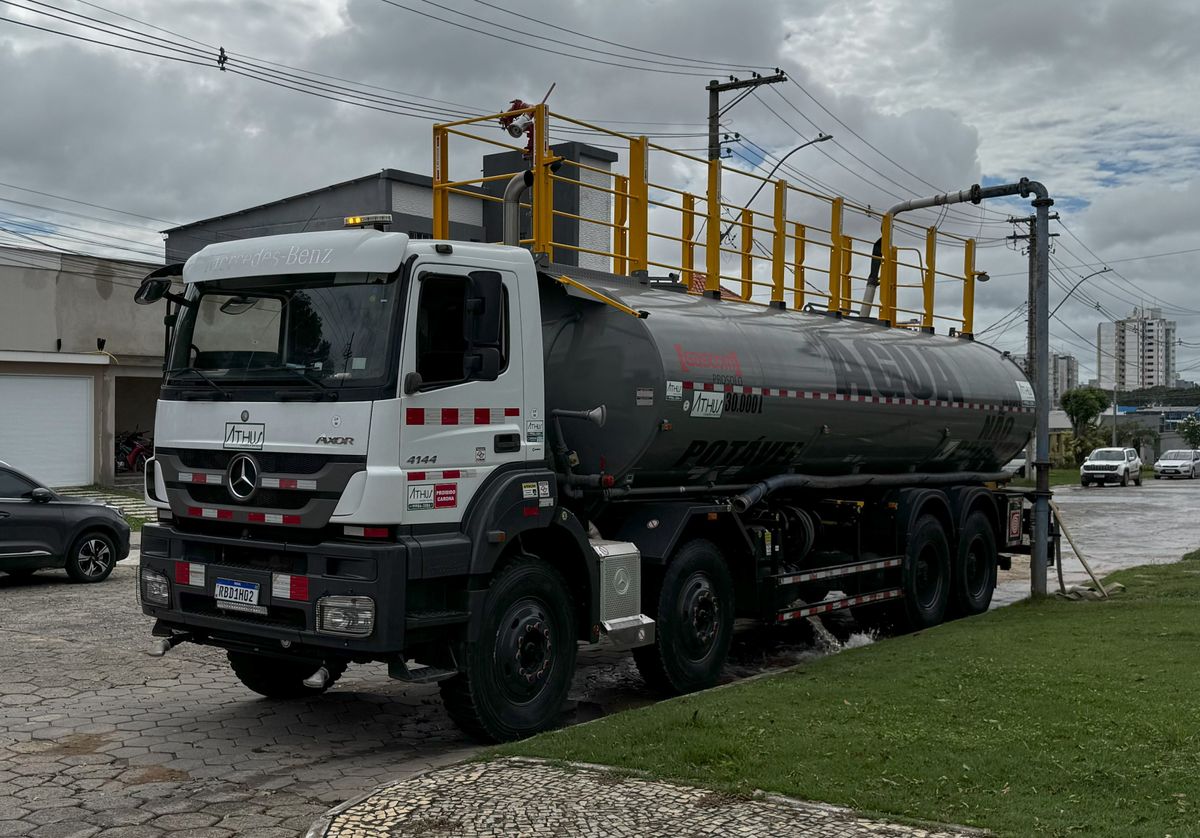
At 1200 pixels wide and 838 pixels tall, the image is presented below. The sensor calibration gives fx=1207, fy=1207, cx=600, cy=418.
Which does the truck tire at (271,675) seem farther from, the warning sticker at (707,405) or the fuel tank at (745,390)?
the warning sticker at (707,405)

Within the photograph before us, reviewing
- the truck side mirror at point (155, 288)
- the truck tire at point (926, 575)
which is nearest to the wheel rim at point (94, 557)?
the truck side mirror at point (155, 288)

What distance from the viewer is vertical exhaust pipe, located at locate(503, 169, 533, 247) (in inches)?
356

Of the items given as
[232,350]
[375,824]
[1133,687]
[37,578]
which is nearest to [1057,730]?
[1133,687]

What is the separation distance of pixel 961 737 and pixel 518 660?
2.71m

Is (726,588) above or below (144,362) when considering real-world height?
below

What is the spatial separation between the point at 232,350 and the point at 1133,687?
6395 mm

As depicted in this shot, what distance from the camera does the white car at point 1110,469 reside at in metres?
48.3

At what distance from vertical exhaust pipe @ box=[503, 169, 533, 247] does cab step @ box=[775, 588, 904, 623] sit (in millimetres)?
3970

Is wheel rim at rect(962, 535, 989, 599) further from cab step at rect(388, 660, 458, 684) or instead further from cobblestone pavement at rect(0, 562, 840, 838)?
cab step at rect(388, 660, 458, 684)

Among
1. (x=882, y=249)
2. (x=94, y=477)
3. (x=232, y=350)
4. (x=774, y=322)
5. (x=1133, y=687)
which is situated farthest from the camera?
(x=94, y=477)

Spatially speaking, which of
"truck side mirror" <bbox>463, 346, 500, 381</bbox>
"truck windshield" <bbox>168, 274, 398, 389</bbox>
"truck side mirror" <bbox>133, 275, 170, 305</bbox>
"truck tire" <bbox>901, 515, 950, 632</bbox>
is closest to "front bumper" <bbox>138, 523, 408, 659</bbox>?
"truck windshield" <bbox>168, 274, 398, 389</bbox>

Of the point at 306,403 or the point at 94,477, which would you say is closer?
the point at 306,403

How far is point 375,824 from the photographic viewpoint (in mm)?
5605

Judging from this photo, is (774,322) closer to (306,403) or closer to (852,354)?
(852,354)
